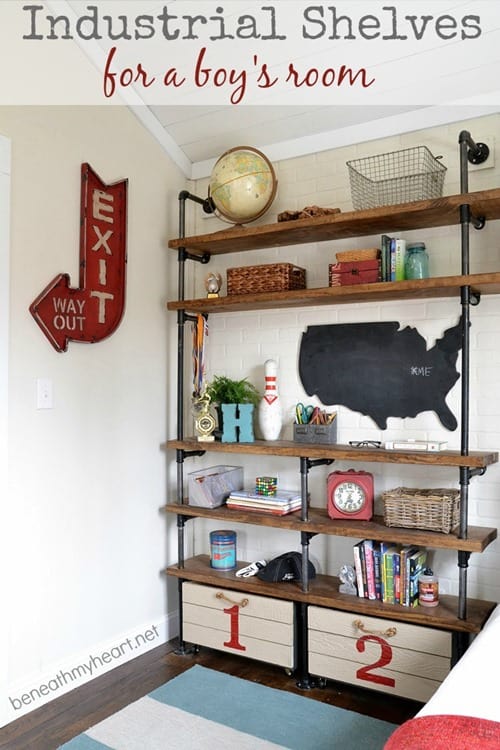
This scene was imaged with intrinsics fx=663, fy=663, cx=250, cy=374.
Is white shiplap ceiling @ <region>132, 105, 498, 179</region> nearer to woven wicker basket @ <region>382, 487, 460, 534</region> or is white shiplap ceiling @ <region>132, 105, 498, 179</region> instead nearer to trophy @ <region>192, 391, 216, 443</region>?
trophy @ <region>192, 391, 216, 443</region>

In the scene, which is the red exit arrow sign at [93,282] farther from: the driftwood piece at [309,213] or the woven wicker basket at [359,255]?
the woven wicker basket at [359,255]

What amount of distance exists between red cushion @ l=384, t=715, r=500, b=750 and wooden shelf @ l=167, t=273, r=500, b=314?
145 centimetres

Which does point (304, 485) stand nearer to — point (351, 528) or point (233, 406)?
point (351, 528)

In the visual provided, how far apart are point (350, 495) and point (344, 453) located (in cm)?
22

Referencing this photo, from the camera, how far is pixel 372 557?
2.56m

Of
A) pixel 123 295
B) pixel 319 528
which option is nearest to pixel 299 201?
pixel 123 295

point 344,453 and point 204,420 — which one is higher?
point 204,420

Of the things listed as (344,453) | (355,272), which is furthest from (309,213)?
(344,453)

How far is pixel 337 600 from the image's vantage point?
2576 millimetres

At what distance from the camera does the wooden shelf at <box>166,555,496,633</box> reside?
2363mm

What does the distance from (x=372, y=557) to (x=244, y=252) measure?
1.54 m

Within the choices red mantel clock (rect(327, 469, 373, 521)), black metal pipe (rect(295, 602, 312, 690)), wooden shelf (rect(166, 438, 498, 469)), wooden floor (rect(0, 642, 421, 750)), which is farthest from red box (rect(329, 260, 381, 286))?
wooden floor (rect(0, 642, 421, 750))

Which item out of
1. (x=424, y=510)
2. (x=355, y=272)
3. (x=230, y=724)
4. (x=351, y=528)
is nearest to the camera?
(x=230, y=724)

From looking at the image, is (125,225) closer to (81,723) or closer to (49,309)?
(49,309)
